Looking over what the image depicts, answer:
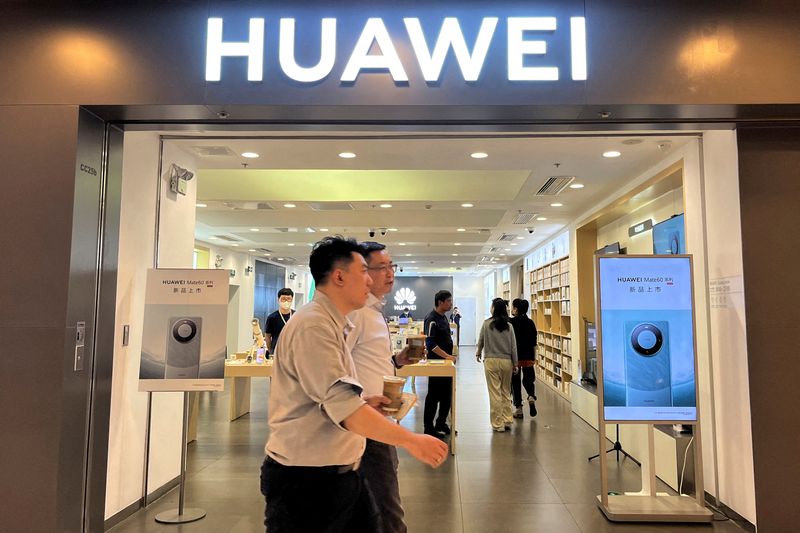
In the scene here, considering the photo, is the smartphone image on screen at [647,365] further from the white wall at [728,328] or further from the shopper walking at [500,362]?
the shopper walking at [500,362]

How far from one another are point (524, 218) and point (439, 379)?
3.34 m

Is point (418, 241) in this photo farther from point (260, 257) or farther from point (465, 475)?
point (465, 475)

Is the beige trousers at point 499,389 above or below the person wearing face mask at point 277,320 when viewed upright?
below

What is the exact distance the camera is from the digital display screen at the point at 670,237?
4871mm

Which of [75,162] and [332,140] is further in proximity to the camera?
[332,140]

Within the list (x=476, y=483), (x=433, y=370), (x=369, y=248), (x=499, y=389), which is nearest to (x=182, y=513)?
(x=476, y=483)

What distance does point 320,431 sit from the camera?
1.71 metres

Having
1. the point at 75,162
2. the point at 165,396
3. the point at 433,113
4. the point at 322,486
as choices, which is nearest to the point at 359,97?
the point at 433,113

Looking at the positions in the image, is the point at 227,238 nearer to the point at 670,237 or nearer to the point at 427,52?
the point at 670,237

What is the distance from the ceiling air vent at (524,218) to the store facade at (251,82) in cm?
500

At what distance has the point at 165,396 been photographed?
423 cm

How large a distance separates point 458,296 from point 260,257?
10919 millimetres

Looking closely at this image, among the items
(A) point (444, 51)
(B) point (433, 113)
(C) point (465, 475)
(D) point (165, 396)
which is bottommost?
(C) point (465, 475)

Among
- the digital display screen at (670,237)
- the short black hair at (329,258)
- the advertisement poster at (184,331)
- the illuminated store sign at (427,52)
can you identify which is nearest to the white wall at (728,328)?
the digital display screen at (670,237)
